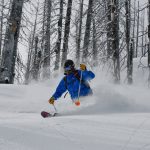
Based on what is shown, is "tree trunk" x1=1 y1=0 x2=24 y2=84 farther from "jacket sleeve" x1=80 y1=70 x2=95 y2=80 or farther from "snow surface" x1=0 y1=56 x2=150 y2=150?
"jacket sleeve" x1=80 y1=70 x2=95 y2=80

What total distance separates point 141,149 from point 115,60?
1273 cm

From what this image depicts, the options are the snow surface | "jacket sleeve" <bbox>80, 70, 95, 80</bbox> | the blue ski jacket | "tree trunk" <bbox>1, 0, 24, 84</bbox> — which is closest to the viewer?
the snow surface

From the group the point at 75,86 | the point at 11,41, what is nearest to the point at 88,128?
the point at 75,86

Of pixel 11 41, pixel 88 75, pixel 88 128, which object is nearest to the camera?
pixel 88 128

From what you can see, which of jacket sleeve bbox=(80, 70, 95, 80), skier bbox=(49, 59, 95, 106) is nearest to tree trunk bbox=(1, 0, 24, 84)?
skier bbox=(49, 59, 95, 106)

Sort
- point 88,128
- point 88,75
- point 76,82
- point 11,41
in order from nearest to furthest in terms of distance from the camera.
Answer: point 88,128 < point 88,75 < point 76,82 < point 11,41

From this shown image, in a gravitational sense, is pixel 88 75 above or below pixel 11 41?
below

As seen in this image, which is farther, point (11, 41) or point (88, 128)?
point (11, 41)

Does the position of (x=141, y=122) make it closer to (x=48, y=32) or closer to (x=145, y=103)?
(x=145, y=103)

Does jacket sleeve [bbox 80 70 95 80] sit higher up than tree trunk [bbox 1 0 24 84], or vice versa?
tree trunk [bbox 1 0 24 84]

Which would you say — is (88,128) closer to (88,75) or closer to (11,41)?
(88,75)

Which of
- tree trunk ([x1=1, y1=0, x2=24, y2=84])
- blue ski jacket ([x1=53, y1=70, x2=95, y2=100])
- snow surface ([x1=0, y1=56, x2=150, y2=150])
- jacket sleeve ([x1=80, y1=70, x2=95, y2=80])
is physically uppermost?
tree trunk ([x1=1, y1=0, x2=24, y2=84])

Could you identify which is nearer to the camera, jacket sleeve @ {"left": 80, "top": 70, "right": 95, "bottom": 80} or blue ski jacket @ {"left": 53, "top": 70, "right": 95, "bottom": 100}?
jacket sleeve @ {"left": 80, "top": 70, "right": 95, "bottom": 80}

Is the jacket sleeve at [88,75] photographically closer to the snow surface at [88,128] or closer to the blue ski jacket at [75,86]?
the blue ski jacket at [75,86]
